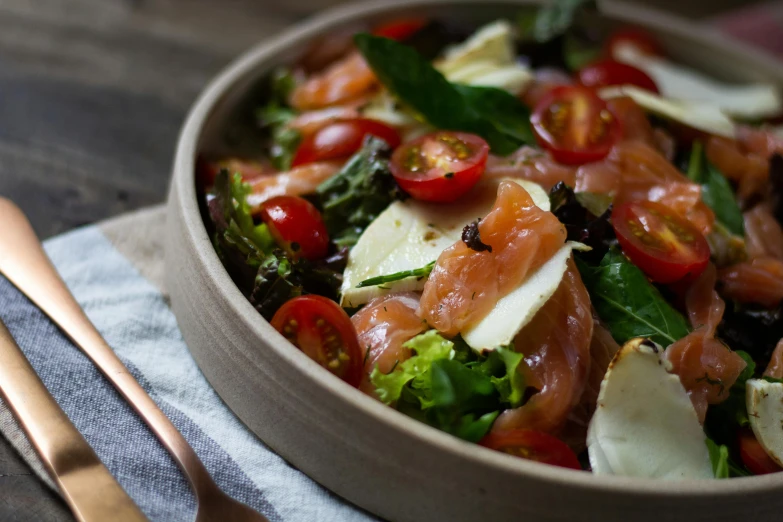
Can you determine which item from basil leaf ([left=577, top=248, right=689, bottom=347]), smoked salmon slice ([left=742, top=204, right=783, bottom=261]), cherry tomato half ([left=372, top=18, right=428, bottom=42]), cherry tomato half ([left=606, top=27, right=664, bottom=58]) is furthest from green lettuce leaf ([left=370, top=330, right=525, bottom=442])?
cherry tomato half ([left=606, top=27, right=664, bottom=58])

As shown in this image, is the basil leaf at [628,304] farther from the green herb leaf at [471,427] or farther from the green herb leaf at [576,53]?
the green herb leaf at [576,53]

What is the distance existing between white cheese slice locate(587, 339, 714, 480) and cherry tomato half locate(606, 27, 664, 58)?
229 centimetres

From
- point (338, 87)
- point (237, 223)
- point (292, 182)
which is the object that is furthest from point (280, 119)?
point (237, 223)

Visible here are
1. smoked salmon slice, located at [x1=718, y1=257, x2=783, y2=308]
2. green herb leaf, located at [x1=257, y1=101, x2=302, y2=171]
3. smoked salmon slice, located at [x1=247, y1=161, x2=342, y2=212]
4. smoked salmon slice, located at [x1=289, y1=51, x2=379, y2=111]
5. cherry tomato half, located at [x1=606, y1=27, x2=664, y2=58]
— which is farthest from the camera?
cherry tomato half, located at [x1=606, y1=27, x2=664, y2=58]

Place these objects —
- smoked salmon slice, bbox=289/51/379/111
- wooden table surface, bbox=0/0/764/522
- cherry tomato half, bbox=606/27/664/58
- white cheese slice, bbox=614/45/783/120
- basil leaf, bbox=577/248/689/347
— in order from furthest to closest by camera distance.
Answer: cherry tomato half, bbox=606/27/664/58 → white cheese slice, bbox=614/45/783/120 → wooden table surface, bbox=0/0/764/522 → smoked salmon slice, bbox=289/51/379/111 → basil leaf, bbox=577/248/689/347

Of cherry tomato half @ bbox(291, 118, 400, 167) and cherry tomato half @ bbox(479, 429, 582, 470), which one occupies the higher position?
cherry tomato half @ bbox(291, 118, 400, 167)

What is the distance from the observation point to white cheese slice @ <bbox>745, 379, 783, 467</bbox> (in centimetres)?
213

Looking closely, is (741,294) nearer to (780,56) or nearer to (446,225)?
(446,225)

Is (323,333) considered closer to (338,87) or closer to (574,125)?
(574,125)

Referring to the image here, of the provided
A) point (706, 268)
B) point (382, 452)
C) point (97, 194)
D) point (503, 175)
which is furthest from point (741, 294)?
point (97, 194)

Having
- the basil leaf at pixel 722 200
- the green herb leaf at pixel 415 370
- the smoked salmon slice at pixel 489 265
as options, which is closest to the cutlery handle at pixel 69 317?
the green herb leaf at pixel 415 370

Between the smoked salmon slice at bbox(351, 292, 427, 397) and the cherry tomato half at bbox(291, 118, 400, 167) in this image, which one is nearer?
the smoked salmon slice at bbox(351, 292, 427, 397)

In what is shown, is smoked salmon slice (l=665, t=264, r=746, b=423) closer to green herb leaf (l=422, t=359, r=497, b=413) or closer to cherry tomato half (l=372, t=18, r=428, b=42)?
green herb leaf (l=422, t=359, r=497, b=413)

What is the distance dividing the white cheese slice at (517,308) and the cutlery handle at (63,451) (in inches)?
39.2
